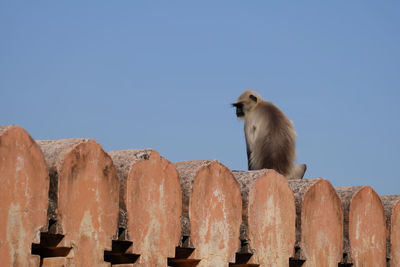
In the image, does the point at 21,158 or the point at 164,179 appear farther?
the point at 164,179

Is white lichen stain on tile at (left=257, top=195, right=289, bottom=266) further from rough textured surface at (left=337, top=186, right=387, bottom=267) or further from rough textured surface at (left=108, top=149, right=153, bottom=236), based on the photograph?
rough textured surface at (left=108, top=149, right=153, bottom=236)

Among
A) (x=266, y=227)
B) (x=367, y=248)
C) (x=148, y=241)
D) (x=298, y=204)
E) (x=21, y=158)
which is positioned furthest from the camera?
(x=367, y=248)

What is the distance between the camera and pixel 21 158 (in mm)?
3445

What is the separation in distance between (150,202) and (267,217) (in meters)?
1.07

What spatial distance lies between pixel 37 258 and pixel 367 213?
3111 millimetres

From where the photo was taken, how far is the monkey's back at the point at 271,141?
25.5 feet

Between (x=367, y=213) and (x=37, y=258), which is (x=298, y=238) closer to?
(x=367, y=213)

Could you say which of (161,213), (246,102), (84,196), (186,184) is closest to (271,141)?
(246,102)

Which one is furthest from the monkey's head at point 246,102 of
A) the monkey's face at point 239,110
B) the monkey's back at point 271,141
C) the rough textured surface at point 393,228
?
the rough textured surface at point 393,228

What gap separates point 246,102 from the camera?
29.7 ft

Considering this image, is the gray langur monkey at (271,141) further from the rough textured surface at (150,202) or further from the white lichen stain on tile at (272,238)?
the rough textured surface at (150,202)

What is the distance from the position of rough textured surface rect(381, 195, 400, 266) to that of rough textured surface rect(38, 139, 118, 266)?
2.97m

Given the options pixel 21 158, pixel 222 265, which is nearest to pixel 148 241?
pixel 222 265

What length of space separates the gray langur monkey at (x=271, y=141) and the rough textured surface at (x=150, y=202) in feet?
11.6
